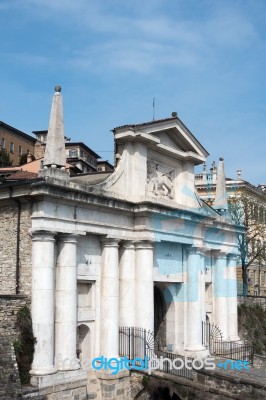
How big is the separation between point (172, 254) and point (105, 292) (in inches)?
183

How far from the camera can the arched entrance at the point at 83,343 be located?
721 inches

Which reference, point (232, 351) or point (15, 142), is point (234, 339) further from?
point (15, 142)

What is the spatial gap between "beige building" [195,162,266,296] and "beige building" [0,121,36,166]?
24169mm

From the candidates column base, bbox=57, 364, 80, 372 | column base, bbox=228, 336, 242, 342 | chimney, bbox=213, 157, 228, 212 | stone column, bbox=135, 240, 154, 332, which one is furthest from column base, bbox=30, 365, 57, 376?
chimney, bbox=213, 157, 228, 212

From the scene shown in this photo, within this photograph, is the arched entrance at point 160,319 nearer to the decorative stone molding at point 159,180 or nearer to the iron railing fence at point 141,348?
the iron railing fence at point 141,348

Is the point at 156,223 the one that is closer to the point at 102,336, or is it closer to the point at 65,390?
the point at 102,336

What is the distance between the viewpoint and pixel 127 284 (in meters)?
19.9

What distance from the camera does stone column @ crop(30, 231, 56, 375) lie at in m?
15.9

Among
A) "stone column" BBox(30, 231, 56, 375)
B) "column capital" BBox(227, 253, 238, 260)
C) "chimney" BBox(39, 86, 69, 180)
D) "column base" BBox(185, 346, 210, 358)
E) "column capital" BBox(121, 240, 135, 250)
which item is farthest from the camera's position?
"column capital" BBox(227, 253, 238, 260)

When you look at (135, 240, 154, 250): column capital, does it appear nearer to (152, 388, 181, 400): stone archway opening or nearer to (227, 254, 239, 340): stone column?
(152, 388, 181, 400): stone archway opening

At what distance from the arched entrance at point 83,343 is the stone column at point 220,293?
9433 mm

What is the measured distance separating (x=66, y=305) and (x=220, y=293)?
11509 mm

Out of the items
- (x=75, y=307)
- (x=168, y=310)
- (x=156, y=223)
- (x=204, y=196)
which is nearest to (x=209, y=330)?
(x=168, y=310)

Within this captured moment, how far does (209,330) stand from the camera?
A: 24.2m
